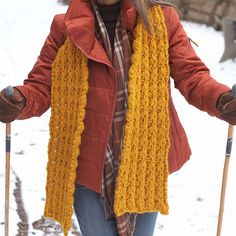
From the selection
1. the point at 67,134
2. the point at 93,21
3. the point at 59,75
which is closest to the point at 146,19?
the point at 93,21

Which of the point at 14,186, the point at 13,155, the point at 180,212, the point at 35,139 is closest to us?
the point at 180,212

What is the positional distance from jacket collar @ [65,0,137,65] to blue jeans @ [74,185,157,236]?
58 centimetres

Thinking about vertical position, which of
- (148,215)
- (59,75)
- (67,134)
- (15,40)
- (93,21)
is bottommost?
(15,40)

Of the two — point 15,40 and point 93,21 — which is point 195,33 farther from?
point 93,21

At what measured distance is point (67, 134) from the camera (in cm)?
237

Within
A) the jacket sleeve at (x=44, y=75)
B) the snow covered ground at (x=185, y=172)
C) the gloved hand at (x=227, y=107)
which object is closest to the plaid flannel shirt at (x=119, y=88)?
the jacket sleeve at (x=44, y=75)

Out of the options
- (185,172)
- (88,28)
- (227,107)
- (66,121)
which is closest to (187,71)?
(227,107)

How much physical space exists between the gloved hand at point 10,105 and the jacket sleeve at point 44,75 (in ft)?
0.25

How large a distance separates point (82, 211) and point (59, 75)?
23.3 inches

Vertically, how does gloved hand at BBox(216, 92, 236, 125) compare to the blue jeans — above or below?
above

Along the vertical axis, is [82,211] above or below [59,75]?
below

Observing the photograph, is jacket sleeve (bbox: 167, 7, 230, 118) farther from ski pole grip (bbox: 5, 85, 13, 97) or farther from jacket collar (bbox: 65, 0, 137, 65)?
ski pole grip (bbox: 5, 85, 13, 97)

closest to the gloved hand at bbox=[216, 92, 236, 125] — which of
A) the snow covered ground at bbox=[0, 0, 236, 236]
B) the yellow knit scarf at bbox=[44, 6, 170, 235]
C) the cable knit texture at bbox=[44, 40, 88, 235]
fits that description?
the yellow knit scarf at bbox=[44, 6, 170, 235]

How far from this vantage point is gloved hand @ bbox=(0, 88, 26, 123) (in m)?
2.21
